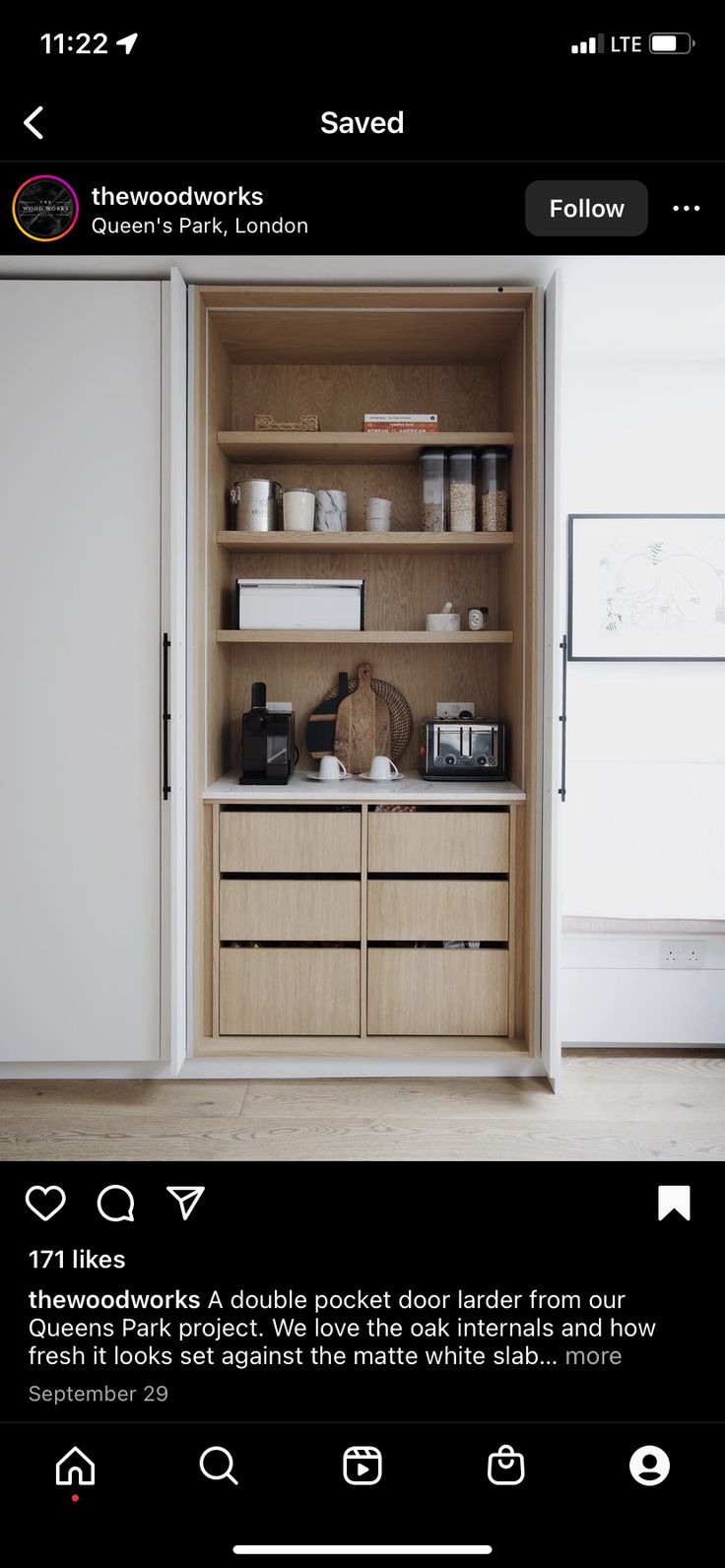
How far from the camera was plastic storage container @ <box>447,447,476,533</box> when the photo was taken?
104 inches

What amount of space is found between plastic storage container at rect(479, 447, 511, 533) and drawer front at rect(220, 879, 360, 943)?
3.50 ft

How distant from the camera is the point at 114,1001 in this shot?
2.45 metres

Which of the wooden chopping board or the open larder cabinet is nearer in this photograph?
the open larder cabinet

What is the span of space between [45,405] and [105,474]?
0.73 feet

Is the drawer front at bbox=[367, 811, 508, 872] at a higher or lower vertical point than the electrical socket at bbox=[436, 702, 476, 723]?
lower

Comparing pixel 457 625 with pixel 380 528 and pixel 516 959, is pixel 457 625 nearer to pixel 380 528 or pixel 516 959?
pixel 380 528
